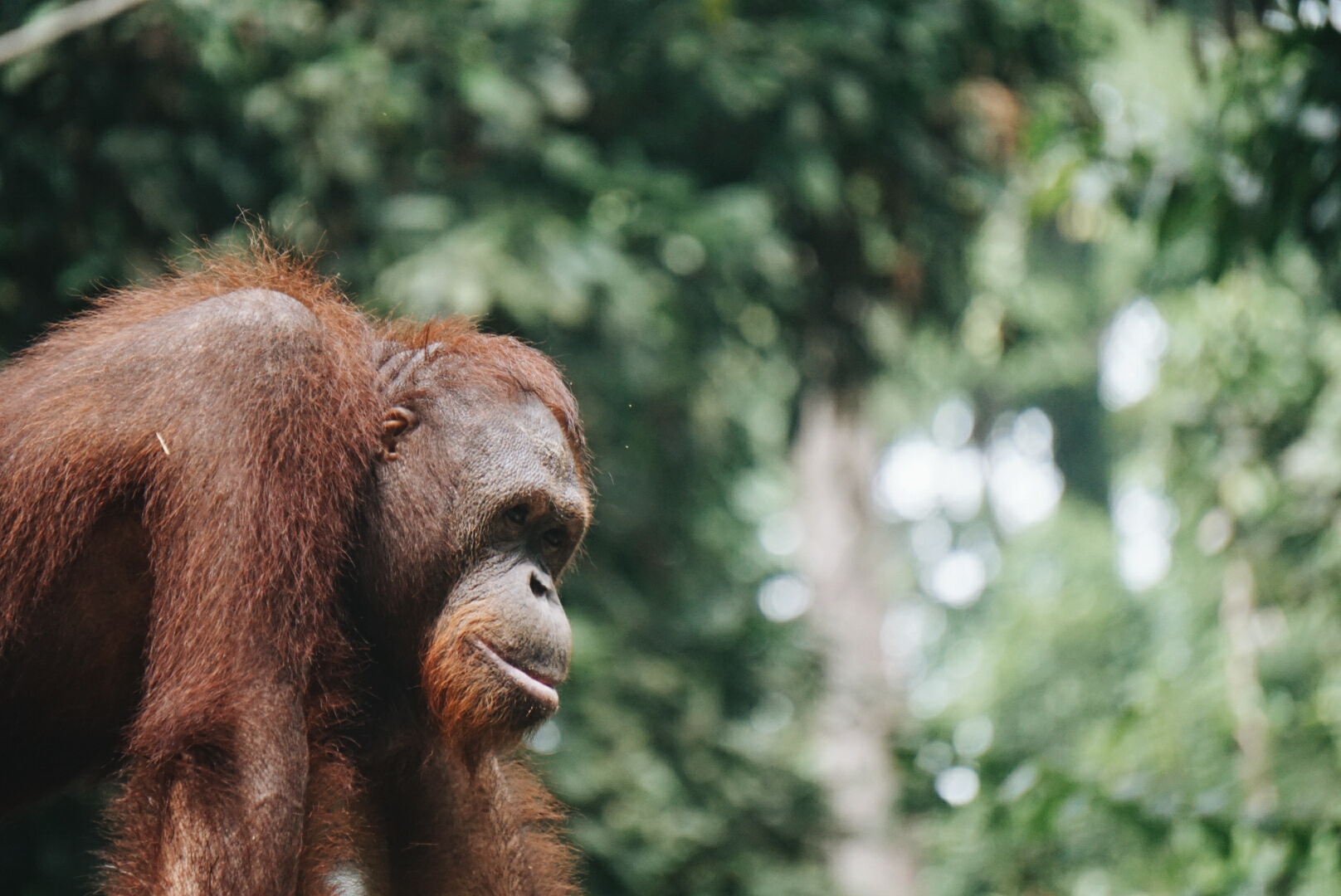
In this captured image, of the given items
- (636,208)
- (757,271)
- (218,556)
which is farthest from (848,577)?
(218,556)

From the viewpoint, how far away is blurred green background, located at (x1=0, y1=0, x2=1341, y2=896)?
3432 millimetres

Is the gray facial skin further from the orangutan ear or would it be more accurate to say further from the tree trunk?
the tree trunk

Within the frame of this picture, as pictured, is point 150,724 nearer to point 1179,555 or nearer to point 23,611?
point 23,611

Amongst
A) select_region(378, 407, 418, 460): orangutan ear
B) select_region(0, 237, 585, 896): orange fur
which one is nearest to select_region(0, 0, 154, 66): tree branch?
select_region(0, 237, 585, 896): orange fur

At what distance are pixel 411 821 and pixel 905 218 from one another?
4.02 m

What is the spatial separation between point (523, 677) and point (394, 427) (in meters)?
0.50

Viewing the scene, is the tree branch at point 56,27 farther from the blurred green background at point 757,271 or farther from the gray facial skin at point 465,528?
the gray facial skin at point 465,528

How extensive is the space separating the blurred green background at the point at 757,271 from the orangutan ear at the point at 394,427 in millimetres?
1015

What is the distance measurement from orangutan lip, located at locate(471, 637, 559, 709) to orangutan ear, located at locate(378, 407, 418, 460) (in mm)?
373

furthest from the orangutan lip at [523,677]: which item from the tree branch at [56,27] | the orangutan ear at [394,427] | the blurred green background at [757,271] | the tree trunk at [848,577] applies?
the tree trunk at [848,577]

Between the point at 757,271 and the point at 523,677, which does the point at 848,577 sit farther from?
the point at 523,677

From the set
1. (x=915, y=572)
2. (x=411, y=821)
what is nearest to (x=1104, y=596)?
(x=915, y=572)

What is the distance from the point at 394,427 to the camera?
235cm

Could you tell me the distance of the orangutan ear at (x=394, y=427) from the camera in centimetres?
234
